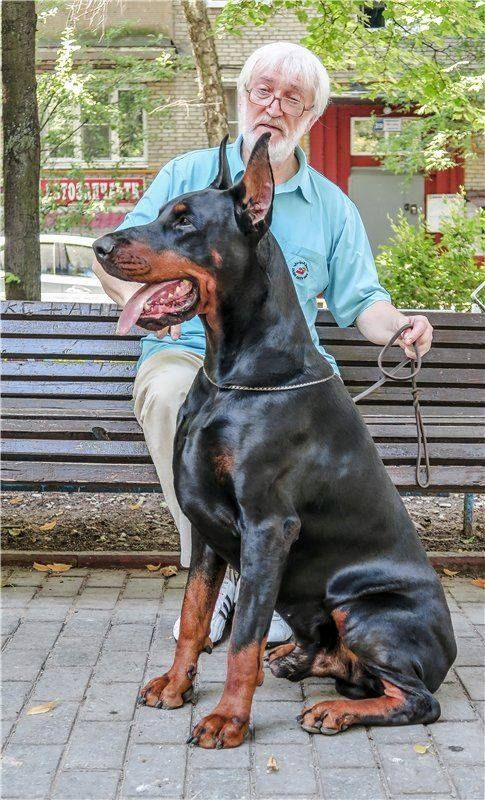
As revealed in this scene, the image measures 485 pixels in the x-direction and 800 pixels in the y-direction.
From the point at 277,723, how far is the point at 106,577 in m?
1.75

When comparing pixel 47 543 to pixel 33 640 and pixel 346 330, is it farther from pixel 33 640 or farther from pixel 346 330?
pixel 346 330

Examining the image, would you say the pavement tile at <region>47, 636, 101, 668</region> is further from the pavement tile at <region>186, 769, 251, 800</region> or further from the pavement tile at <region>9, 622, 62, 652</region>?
the pavement tile at <region>186, 769, 251, 800</region>

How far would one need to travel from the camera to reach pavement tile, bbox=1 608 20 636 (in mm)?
4105

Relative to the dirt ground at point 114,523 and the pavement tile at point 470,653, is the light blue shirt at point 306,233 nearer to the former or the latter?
the pavement tile at point 470,653

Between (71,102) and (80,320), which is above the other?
(71,102)

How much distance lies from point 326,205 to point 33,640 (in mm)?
2173

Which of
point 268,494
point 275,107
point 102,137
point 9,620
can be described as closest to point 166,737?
point 268,494

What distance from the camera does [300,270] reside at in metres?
4.21

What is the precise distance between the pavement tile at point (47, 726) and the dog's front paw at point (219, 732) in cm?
42

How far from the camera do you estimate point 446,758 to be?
3037 mm

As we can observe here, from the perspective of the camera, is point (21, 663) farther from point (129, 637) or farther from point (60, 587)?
point (60, 587)

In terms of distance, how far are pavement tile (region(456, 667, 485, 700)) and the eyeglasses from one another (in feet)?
7.47

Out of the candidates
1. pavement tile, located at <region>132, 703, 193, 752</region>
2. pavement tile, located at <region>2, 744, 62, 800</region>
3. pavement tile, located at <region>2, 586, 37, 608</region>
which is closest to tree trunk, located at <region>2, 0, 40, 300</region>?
pavement tile, located at <region>2, 586, 37, 608</region>

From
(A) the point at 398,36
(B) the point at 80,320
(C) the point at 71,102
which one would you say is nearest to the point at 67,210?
(C) the point at 71,102
